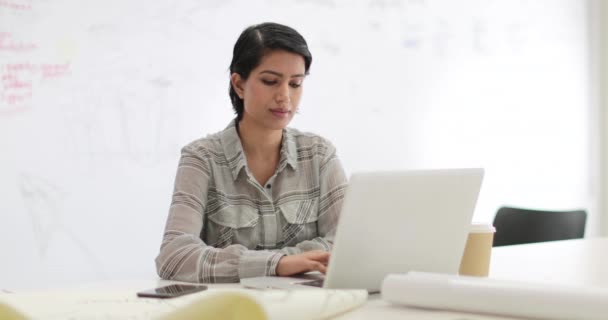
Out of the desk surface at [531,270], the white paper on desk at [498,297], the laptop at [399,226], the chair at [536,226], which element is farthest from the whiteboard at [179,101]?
the white paper on desk at [498,297]

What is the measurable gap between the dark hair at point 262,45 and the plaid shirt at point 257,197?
169 mm

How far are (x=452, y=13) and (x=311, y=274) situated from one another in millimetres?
2818

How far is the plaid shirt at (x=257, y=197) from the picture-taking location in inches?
71.6

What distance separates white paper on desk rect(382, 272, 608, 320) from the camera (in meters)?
1.02

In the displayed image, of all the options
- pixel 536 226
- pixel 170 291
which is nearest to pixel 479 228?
pixel 170 291

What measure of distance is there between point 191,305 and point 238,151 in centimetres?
106

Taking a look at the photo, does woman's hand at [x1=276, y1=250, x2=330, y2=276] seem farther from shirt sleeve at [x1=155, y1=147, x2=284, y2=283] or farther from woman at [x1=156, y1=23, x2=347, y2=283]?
woman at [x1=156, y1=23, x2=347, y2=283]

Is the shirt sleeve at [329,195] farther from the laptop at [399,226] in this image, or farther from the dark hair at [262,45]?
the laptop at [399,226]

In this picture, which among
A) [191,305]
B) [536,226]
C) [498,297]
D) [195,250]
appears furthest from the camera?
[536,226]

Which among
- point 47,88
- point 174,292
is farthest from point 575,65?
point 174,292

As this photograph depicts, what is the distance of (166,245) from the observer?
1669mm

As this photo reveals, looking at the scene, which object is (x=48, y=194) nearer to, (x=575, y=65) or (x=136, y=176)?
(x=136, y=176)

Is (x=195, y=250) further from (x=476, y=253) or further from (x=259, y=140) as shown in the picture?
(x=476, y=253)

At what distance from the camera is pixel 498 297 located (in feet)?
3.47
